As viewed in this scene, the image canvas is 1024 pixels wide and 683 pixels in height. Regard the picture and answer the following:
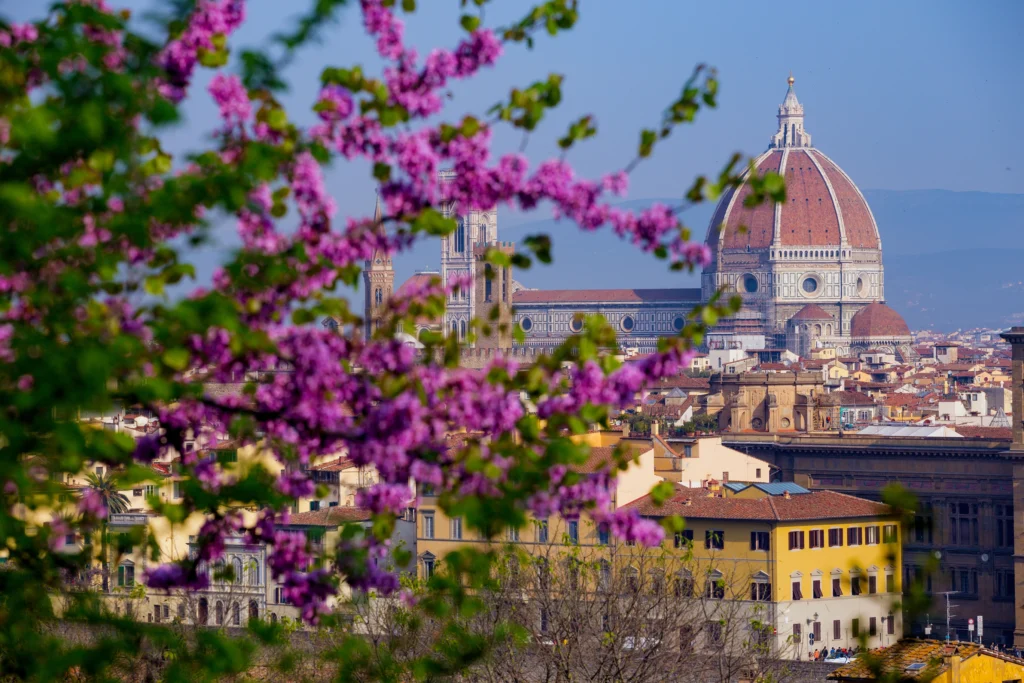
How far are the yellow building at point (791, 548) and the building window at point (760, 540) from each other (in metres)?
0.02

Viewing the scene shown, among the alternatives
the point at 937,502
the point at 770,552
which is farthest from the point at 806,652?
the point at 937,502

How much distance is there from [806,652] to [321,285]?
37321mm

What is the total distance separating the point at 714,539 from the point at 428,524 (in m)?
6.07

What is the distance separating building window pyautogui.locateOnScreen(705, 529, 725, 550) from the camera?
4272 cm

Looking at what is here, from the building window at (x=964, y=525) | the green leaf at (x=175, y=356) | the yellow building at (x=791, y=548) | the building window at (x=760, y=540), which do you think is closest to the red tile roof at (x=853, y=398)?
the building window at (x=964, y=525)

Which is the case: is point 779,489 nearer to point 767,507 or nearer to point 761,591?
point 767,507

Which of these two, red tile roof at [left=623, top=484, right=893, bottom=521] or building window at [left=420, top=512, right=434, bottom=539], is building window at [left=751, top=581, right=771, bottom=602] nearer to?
red tile roof at [left=623, top=484, right=893, bottom=521]

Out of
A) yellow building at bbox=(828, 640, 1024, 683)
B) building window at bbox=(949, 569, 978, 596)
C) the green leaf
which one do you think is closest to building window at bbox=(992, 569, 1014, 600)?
building window at bbox=(949, 569, 978, 596)

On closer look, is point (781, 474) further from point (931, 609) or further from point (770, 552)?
point (931, 609)

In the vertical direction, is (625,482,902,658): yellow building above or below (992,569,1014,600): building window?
above

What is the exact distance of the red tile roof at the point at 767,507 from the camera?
45.0 metres

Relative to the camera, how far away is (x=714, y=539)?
43.4m

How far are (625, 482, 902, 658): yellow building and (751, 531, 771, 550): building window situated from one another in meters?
0.02

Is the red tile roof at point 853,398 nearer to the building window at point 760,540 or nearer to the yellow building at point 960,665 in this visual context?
the building window at point 760,540
